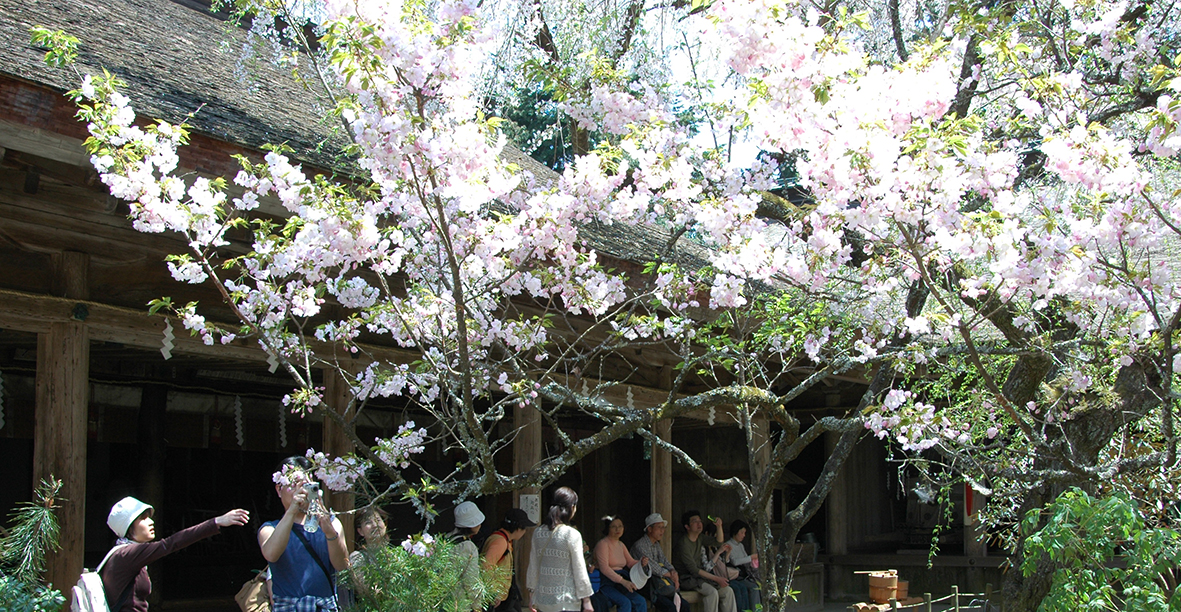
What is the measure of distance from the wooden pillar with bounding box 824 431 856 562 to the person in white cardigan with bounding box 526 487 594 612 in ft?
22.3

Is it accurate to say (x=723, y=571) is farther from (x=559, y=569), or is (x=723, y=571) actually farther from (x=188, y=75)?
(x=188, y=75)

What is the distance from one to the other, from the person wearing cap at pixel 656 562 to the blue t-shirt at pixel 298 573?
345 cm

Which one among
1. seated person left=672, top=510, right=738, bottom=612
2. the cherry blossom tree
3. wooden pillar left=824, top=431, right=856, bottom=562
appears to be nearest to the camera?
the cherry blossom tree

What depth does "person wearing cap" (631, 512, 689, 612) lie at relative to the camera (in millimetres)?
7359

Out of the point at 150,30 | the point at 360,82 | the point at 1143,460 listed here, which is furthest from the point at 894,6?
the point at 150,30

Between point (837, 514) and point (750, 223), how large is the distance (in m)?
8.48

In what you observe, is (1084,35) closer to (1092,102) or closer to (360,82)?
(1092,102)

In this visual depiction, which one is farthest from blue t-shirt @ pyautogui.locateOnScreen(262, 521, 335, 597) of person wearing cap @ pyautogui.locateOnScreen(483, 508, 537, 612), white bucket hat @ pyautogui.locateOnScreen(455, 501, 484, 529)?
white bucket hat @ pyautogui.locateOnScreen(455, 501, 484, 529)

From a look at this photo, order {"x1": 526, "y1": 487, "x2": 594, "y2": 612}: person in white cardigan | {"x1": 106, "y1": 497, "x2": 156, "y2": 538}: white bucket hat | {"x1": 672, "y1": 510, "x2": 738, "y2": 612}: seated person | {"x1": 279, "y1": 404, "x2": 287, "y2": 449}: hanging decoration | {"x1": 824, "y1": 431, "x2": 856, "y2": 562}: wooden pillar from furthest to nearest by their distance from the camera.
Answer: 1. {"x1": 824, "y1": 431, "x2": 856, "y2": 562}: wooden pillar
2. {"x1": 279, "y1": 404, "x2": 287, "y2": 449}: hanging decoration
3. {"x1": 672, "y1": 510, "x2": 738, "y2": 612}: seated person
4. {"x1": 526, "y1": 487, "x2": 594, "y2": 612}: person in white cardigan
5. {"x1": 106, "y1": 497, "x2": 156, "y2": 538}: white bucket hat

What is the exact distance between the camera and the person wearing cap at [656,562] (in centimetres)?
736

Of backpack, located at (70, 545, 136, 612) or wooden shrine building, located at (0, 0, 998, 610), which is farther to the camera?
wooden shrine building, located at (0, 0, 998, 610)

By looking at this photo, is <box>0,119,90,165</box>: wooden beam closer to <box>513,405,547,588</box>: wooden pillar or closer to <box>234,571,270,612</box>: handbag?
<box>234,571,270,612</box>: handbag

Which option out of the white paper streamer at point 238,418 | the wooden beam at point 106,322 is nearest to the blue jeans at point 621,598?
the wooden beam at point 106,322

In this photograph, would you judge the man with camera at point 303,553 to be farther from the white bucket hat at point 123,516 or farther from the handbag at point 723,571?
the handbag at point 723,571
